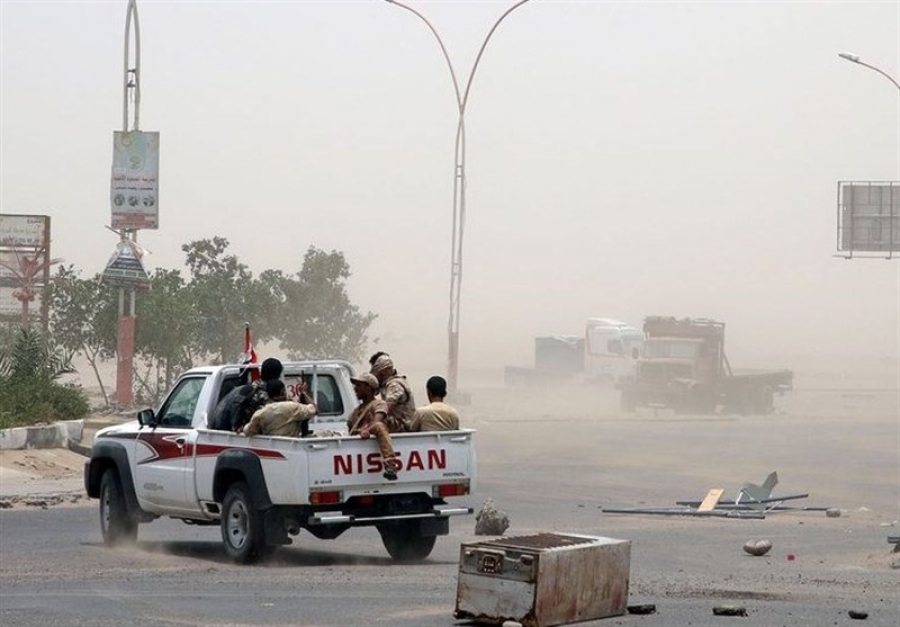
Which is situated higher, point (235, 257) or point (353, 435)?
point (235, 257)

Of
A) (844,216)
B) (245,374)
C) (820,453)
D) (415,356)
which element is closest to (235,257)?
(844,216)

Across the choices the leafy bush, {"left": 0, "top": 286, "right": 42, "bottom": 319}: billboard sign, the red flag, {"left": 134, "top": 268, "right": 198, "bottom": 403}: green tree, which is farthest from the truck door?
{"left": 0, "top": 286, "right": 42, "bottom": 319}: billboard sign

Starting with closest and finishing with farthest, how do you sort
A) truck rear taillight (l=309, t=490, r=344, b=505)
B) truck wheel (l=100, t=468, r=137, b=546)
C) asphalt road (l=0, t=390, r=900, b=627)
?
asphalt road (l=0, t=390, r=900, b=627) < truck rear taillight (l=309, t=490, r=344, b=505) < truck wheel (l=100, t=468, r=137, b=546)

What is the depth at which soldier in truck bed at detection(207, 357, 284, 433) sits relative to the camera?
54.1 ft

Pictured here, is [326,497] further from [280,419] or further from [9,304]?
[9,304]

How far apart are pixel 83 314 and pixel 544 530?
109ft

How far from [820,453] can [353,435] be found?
24.0 metres

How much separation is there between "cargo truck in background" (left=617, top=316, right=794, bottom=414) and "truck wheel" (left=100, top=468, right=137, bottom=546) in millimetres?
40400

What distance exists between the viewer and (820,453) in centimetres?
3838

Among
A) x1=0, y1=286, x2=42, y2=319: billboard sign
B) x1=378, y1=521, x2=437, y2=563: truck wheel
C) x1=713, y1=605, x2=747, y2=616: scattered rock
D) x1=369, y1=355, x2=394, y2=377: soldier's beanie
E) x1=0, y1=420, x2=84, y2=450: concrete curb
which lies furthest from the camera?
x1=0, y1=286, x2=42, y2=319: billboard sign

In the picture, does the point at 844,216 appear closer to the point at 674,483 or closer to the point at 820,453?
the point at 820,453

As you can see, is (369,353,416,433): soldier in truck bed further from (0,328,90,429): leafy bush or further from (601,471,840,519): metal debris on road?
(0,328,90,429): leafy bush

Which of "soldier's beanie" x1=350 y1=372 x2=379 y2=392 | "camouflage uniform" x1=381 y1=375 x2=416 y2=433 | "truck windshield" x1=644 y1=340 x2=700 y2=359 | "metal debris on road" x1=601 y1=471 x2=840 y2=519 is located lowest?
"metal debris on road" x1=601 y1=471 x2=840 y2=519

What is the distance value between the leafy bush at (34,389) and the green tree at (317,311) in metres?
26.7
